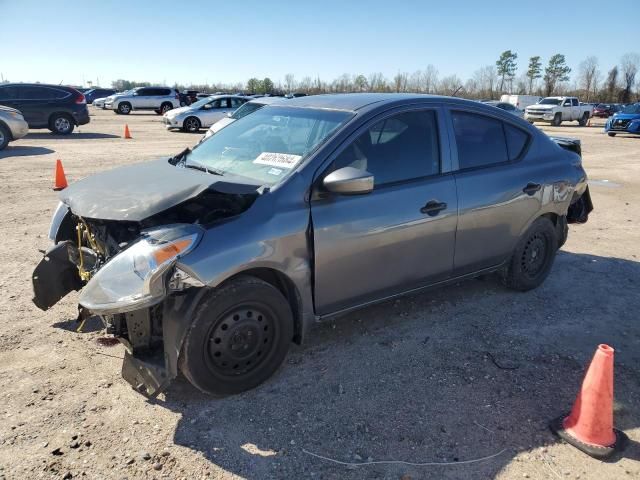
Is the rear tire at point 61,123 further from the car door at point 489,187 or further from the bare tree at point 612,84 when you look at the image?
the bare tree at point 612,84

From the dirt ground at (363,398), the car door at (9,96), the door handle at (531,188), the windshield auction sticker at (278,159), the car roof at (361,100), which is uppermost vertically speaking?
the car door at (9,96)

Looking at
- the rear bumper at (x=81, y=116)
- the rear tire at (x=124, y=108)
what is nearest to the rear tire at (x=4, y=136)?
the rear bumper at (x=81, y=116)

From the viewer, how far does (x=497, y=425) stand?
300cm

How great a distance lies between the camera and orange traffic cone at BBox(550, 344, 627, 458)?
2.74 m

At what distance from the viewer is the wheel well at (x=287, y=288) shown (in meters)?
3.23

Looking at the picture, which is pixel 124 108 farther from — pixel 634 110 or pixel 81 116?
pixel 634 110

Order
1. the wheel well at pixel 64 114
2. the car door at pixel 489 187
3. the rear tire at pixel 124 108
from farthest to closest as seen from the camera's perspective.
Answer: the rear tire at pixel 124 108, the wheel well at pixel 64 114, the car door at pixel 489 187

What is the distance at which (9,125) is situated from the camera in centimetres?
1388

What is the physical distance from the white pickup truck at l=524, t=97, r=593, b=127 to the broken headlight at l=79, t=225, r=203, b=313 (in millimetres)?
35376

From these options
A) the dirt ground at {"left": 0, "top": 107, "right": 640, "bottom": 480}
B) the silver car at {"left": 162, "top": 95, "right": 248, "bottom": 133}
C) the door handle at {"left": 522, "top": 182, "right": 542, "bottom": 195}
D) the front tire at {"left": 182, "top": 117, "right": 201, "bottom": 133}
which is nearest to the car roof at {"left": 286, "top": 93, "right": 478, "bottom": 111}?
the door handle at {"left": 522, "top": 182, "right": 542, "bottom": 195}

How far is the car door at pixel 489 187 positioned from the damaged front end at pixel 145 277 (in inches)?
73.1

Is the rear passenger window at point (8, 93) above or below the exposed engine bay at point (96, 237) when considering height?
above

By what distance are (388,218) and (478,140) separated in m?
1.31

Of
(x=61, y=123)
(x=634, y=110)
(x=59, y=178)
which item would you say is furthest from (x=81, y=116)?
(x=634, y=110)
